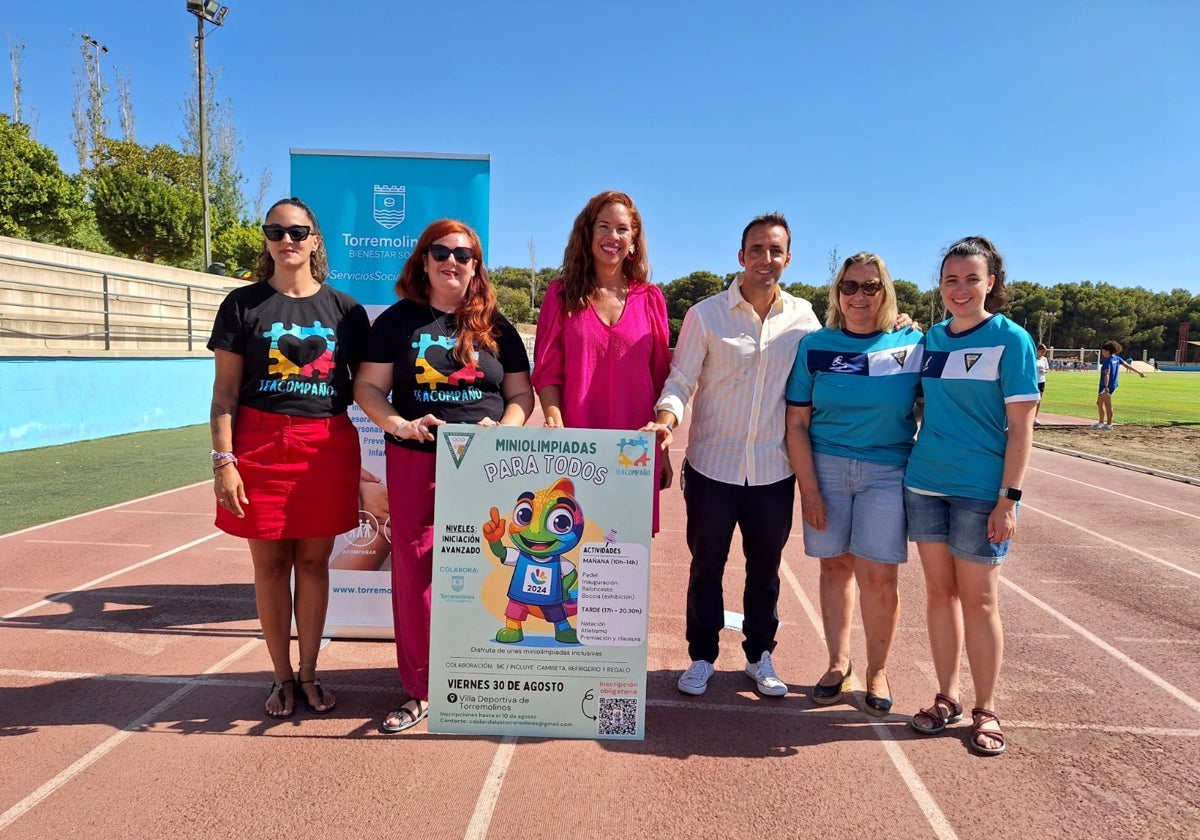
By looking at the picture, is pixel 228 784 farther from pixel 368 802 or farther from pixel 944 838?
pixel 944 838

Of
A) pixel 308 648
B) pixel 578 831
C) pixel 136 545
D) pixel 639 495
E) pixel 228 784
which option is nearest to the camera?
pixel 578 831

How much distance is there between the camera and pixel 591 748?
2975mm

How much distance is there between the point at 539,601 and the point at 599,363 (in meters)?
1.09

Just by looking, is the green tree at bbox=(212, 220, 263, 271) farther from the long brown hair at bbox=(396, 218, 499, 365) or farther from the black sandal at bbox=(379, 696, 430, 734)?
the black sandal at bbox=(379, 696, 430, 734)

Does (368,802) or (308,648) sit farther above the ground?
(308,648)

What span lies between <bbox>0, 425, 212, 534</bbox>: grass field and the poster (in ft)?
17.4

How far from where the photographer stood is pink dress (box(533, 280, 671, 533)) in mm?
3229

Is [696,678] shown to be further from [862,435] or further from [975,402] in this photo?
[975,402]

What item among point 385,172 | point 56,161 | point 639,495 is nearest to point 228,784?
point 639,495

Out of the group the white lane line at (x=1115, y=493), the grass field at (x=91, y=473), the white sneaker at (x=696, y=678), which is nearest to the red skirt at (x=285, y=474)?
the white sneaker at (x=696, y=678)

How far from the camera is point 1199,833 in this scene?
2469mm

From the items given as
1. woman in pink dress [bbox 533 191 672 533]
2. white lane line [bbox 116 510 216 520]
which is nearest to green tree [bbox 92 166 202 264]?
white lane line [bbox 116 510 216 520]

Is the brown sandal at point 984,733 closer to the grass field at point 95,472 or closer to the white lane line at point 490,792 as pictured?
the white lane line at point 490,792

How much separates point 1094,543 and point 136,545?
8.56 m
